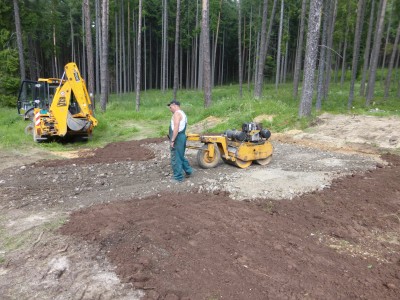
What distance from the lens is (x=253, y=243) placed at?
4.65 meters

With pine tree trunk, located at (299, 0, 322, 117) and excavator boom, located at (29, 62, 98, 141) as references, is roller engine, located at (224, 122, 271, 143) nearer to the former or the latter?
pine tree trunk, located at (299, 0, 322, 117)

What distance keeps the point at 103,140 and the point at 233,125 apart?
17.1 ft

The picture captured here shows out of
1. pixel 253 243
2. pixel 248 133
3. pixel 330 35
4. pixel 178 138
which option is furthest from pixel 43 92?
pixel 330 35

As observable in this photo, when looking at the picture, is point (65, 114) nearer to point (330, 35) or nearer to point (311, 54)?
point (311, 54)

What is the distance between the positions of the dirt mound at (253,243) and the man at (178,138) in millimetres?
798

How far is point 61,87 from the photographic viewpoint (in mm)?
12188

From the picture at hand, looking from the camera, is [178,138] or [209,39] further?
[209,39]

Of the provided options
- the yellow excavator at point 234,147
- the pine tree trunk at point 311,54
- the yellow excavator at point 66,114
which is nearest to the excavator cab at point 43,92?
the yellow excavator at point 66,114

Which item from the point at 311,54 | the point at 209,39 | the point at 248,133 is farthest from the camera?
the point at 209,39

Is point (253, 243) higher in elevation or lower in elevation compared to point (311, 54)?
lower

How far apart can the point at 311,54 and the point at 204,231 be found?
1045cm

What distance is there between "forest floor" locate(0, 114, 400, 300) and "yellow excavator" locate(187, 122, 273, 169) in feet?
1.01

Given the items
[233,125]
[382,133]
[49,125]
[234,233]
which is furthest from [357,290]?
[49,125]

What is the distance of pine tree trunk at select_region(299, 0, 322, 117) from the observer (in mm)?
12898
